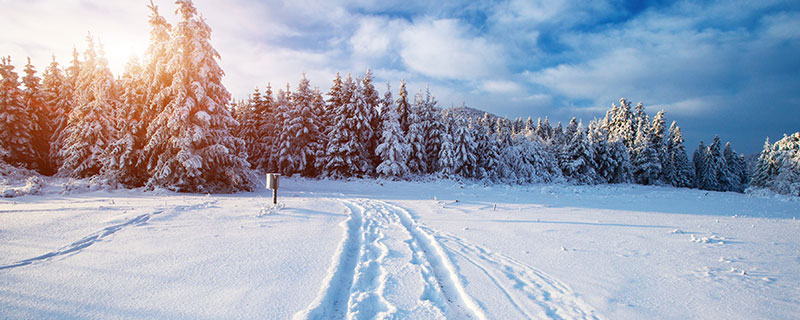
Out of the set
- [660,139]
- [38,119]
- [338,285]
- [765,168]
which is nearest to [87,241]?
[338,285]

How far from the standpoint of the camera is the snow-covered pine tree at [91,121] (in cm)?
1912

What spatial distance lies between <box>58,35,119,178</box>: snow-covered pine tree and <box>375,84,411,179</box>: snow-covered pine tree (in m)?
18.5

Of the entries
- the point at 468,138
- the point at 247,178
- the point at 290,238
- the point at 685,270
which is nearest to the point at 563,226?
the point at 685,270

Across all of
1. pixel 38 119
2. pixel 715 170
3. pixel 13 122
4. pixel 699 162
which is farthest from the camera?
pixel 699 162

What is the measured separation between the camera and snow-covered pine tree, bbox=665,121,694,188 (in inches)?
1844

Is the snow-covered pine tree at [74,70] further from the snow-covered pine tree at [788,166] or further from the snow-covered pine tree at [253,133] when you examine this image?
the snow-covered pine tree at [788,166]

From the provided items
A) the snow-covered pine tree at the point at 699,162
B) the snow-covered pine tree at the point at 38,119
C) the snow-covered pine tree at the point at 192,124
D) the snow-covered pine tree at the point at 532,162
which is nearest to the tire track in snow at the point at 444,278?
the snow-covered pine tree at the point at 192,124

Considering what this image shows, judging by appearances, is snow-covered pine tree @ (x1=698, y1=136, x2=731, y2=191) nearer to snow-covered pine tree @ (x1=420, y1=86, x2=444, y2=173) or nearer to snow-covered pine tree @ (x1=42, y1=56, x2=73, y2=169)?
snow-covered pine tree @ (x1=420, y1=86, x2=444, y2=173)

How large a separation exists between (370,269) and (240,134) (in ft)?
114

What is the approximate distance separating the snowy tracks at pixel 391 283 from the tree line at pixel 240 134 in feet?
40.9

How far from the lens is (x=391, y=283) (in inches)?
154

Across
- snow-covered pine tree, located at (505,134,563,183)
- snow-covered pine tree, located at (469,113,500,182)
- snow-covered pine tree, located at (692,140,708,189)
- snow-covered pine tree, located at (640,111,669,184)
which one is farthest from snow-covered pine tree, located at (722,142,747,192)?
snow-covered pine tree, located at (469,113,500,182)

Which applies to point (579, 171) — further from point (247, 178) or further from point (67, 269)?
point (67, 269)

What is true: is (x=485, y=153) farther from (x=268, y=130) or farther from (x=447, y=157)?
(x=268, y=130)
